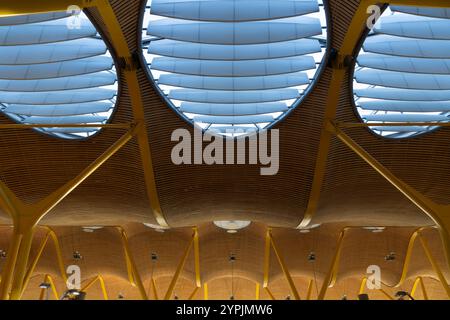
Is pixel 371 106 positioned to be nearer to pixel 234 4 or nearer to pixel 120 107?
pixel 234 4

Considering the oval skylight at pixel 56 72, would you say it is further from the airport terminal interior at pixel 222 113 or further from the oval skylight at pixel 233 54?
the oval skylight at pixel 233 54

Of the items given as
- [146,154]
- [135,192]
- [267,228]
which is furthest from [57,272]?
[146,154]

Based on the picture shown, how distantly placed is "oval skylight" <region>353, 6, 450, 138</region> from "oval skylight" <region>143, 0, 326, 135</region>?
234 centimetres

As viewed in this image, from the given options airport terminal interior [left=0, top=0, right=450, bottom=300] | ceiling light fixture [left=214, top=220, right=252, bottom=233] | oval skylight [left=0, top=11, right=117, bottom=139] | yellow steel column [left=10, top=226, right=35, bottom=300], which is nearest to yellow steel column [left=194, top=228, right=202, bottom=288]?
ceiling light fixture [left=214, top=220, right=252, bottom=233]

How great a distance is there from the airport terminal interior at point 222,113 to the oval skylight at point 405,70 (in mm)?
68

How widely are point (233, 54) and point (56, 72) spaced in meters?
7.57

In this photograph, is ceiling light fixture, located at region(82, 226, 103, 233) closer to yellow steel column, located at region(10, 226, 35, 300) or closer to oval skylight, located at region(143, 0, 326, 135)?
oval skylight, located at region(143, 0, 326, 135)

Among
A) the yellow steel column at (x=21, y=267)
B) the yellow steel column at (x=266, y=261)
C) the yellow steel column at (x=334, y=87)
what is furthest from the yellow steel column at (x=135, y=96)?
the yellow steel column at (x=266, y=261)

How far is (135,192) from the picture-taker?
89.5ft

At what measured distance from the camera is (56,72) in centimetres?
2192

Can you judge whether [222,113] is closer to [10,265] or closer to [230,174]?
[230,174]

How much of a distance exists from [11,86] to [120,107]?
16.0ft

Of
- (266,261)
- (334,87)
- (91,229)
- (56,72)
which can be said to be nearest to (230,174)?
(334,87)

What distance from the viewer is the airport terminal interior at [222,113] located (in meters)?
18.8
